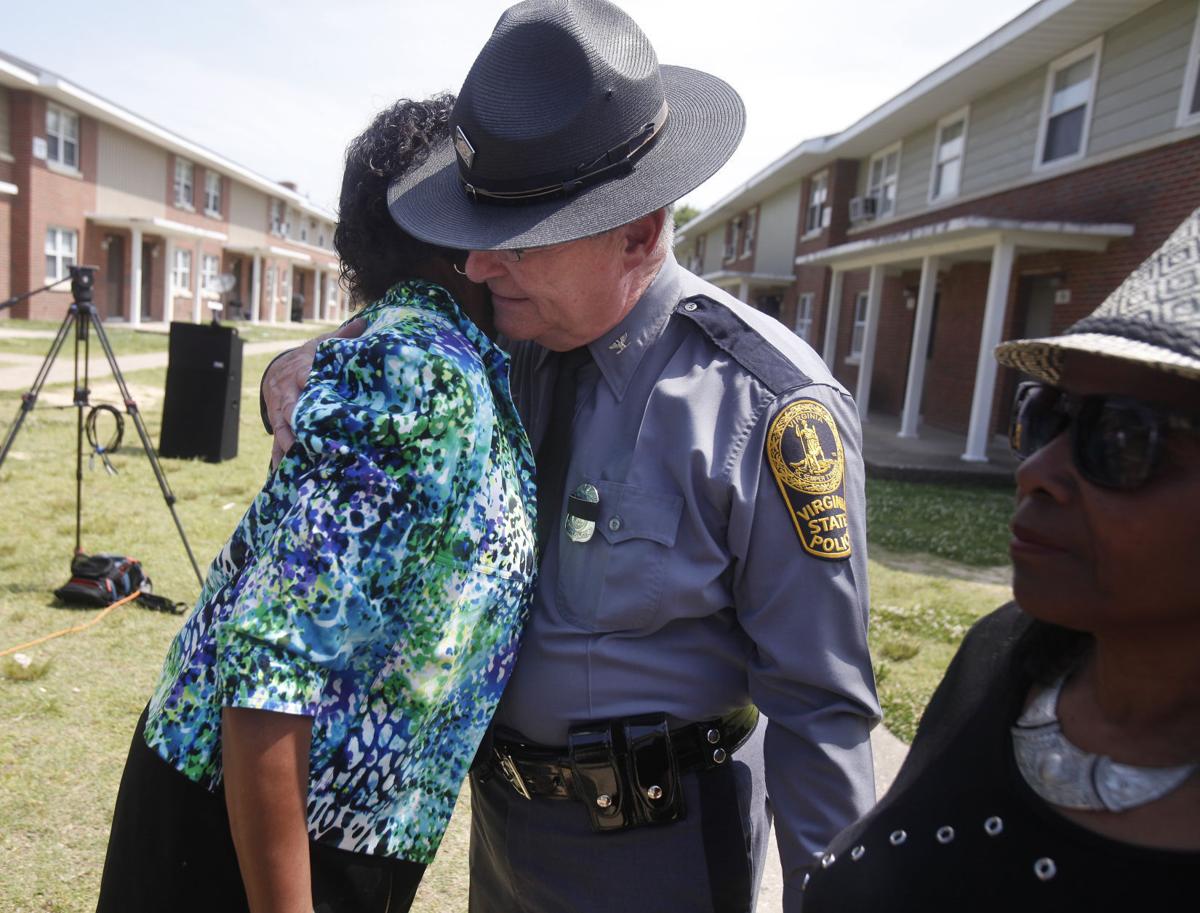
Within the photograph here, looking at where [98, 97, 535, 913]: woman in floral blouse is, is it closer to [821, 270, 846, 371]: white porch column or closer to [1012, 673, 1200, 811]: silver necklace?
[1012, 673, 1200, 811]: silver necklace

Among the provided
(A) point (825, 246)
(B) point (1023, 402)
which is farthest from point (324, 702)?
(A) point (825, 246)

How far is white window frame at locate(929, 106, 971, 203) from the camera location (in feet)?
50.6

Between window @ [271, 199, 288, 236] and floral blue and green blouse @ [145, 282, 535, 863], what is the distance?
4659cm

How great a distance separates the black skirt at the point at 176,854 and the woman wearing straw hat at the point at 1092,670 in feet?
2.85

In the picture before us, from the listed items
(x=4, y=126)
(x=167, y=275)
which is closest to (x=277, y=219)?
(x=167, y=275)

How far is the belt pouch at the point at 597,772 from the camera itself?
1.50 m

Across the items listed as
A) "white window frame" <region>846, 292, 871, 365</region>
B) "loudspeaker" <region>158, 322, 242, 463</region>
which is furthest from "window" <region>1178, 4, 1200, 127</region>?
"loudspeaker" <region>158, 322, 242, 463</region>

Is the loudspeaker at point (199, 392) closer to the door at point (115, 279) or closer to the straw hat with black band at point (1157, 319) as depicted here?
the straw hat with black band at point (1157, 319)

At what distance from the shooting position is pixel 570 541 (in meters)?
1.55

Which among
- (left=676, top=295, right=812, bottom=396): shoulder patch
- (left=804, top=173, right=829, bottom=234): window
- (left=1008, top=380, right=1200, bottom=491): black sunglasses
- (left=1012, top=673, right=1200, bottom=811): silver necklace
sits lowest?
(left=1012, top=673, right=1200, bottom=811): silver necklace

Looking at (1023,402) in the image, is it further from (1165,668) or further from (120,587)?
(120,587)

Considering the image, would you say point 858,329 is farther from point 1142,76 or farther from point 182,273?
point 182,273

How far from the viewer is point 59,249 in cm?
2608

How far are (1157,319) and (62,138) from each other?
1238 inches
